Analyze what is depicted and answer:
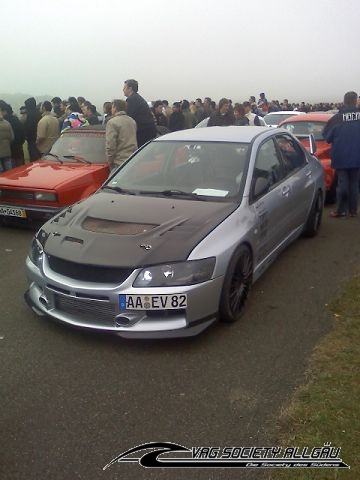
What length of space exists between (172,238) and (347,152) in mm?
4329

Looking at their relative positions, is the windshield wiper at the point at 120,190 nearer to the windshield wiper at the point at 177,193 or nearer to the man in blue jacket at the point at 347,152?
the windshield wiper at the point at 177,193

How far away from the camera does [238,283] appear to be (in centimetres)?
392

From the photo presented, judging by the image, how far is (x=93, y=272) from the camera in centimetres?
341

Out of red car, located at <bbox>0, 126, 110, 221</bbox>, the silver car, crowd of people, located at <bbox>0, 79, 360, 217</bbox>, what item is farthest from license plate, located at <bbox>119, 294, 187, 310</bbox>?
crowd of people, located at <bbox>0, 79, 360, 217</bbox>

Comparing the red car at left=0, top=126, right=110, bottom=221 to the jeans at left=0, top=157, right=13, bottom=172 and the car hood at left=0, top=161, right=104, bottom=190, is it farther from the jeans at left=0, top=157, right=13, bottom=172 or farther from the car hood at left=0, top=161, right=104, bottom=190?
the jeans at left=0, top=157, right=13, bottom=172

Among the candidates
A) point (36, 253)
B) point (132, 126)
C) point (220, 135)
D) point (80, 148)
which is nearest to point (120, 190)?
point (36, 253)

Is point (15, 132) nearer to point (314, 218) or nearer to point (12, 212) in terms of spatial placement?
point (12, 212)

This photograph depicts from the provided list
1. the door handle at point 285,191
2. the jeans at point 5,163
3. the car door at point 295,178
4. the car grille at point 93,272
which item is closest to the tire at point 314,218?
the car door at point 295,178

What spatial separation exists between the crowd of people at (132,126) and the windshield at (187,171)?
229cm

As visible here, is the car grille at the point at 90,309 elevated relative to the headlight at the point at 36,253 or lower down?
lower down

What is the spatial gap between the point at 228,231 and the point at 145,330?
40.3 inches

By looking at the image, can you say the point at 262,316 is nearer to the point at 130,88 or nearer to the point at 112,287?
the point at 112,287

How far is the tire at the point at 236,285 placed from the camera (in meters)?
3.66

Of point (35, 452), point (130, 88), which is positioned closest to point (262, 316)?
point (35, 452)
